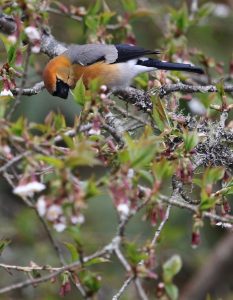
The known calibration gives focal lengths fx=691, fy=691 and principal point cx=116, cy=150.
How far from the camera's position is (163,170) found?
100 inches

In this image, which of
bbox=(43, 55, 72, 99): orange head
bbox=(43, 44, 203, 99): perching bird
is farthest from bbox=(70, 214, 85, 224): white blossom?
bbox=(43, 55, 72, 99): orange head

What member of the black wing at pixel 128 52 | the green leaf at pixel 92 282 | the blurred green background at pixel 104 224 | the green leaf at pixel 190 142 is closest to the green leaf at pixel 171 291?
the green leaf at pixel 92 282

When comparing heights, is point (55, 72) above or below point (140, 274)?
below

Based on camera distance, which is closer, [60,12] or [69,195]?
[69,195]

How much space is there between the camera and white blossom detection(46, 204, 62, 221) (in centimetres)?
222

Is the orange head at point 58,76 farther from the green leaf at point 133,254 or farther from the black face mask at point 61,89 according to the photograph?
the green leaf at point 133,254

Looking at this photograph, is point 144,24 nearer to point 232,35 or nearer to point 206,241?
point 232,35

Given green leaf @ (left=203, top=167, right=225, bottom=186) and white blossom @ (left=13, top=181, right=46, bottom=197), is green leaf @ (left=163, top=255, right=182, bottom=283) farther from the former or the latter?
white blossom @ (left=13, top=181, right=46, bottom=197)

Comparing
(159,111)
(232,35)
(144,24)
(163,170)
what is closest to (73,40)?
(144,24)

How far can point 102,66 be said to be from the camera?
5.06m

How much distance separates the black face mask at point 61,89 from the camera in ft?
14.9

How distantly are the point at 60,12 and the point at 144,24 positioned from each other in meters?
3.11

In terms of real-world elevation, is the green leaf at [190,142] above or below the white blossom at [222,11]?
above

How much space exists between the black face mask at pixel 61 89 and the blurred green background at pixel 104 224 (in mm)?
1466
